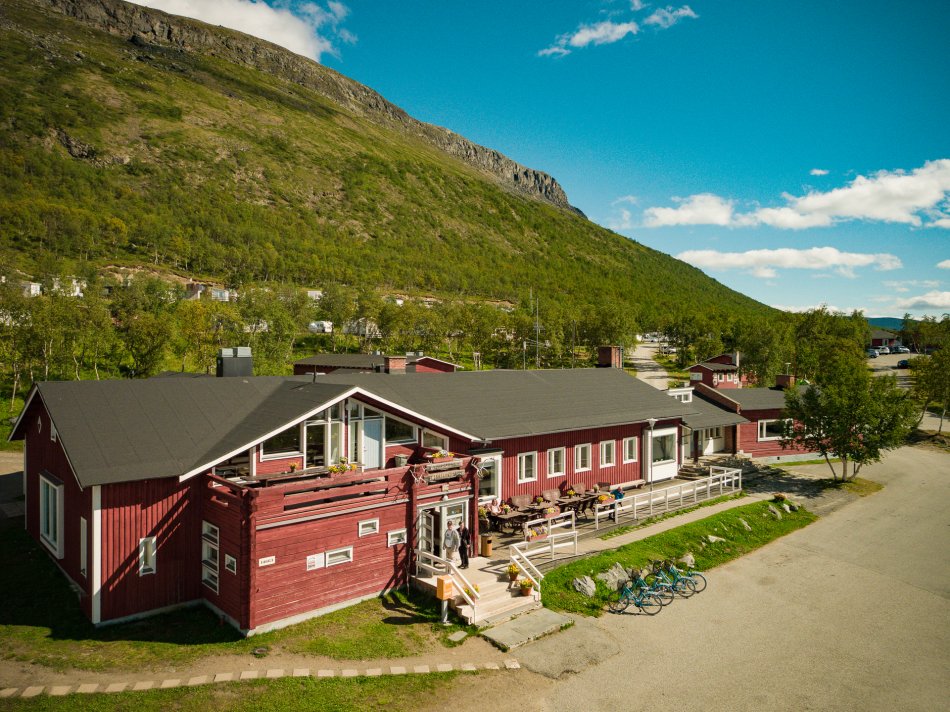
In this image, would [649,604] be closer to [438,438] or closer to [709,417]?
[438,438]

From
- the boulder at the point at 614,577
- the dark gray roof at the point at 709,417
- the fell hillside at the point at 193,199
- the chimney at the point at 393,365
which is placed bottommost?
the boulder at the point at 614,577

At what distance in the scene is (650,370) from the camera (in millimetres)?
82188

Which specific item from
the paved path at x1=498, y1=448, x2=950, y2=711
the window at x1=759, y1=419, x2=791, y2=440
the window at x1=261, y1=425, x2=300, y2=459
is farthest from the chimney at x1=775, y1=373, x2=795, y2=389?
the window at x1=261, y1=425, x2=300, y2=459

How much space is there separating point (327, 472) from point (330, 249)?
136699 millimetres

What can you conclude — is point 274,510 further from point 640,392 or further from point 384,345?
point 384,345

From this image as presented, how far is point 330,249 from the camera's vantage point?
5709 inches

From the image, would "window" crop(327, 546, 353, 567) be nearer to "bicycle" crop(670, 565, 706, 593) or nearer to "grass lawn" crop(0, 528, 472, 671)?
"grass lawn" crop(0, 528, 472, 671)

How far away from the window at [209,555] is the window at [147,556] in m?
1.16

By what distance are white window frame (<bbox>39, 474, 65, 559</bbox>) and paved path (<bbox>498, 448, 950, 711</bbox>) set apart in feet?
41.6

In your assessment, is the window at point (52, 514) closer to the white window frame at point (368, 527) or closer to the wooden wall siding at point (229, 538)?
the wooden wall siding at point (229, 538)

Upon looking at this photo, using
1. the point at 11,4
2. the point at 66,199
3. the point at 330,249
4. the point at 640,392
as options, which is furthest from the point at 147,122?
the point at 640,392

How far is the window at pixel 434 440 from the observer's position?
2009 cm

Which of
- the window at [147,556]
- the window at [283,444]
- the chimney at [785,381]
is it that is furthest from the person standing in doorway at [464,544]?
the chimney at [785,381]

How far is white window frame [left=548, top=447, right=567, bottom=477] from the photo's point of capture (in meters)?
23.4
